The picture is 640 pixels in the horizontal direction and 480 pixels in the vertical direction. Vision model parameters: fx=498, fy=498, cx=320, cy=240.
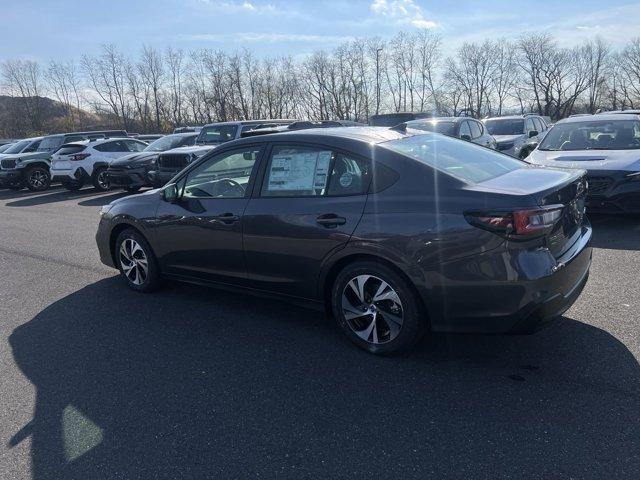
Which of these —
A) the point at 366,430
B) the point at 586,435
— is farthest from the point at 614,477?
the point at 366,430

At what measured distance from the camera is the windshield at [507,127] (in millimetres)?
14859

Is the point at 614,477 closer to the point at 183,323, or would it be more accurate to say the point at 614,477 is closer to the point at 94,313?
the point at 183,323

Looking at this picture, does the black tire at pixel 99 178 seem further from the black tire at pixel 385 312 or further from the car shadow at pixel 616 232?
the black tire at pixel 385 312

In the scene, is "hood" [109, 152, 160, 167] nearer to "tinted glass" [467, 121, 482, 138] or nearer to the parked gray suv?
"tinted glass" [467, 121, 482, 138]

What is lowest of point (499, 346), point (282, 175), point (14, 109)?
point (499, 346)

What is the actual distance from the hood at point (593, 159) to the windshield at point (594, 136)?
363 mm

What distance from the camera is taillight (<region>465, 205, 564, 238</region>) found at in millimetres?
3025

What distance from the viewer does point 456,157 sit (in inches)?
153

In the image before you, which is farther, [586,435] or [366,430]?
[366,430]

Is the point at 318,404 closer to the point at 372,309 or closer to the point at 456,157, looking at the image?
the point at 372,309

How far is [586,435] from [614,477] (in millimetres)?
325

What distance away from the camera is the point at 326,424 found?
2891mm

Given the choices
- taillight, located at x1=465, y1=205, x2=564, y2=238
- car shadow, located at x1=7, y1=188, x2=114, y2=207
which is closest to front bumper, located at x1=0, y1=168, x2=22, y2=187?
car shadow, located at x1=7, y1=188, x2=114, y2=207

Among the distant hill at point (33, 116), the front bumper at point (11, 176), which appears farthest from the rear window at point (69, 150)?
the distant hill at point (33, 116)
